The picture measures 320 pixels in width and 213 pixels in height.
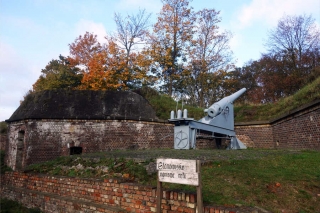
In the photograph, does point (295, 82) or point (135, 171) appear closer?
point (135, 171)

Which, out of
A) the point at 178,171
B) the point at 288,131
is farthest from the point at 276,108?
the point at 178,171

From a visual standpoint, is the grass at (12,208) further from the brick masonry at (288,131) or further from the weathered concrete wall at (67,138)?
the brick masonry at (288,131)

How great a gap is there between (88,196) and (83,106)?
8469 millimetres

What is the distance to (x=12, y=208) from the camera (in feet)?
26.2

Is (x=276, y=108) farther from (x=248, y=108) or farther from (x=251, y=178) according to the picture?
(x=251, y=178)

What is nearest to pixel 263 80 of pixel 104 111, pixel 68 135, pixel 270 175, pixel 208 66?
pixel 208 66

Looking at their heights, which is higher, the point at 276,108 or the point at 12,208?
the point at 276,108

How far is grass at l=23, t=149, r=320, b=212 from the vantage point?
13.8 ft

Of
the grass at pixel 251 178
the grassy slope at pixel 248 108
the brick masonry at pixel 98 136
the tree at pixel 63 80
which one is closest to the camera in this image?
the grass at pixel 251 178

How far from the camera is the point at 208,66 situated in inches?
976

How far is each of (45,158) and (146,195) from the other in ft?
31.4

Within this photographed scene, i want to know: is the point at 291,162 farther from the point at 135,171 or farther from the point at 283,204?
the point at 135,171

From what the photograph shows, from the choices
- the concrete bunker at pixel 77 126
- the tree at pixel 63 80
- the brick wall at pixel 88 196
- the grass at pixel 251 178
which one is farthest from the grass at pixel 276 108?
the tree at pixel 63 80

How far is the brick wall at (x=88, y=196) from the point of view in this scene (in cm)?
421
